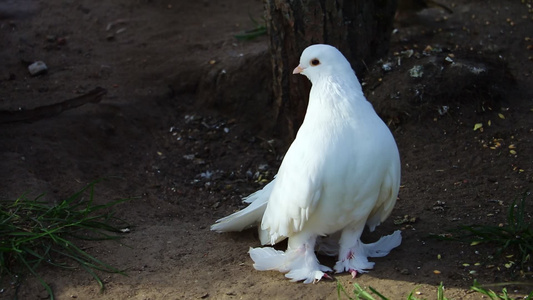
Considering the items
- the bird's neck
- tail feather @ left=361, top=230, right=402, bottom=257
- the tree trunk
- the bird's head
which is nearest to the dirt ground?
tail feather @ left=361, top=230, right=402, bottom=257

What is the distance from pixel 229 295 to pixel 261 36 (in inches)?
152

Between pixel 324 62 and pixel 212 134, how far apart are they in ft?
8.21

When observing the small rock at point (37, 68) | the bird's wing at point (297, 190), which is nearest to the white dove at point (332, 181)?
A: the bird's wing at point (297, 190)

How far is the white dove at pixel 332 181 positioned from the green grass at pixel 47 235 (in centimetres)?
102

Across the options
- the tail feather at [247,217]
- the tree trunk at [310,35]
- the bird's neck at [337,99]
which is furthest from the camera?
the tree trunk at [310,35]

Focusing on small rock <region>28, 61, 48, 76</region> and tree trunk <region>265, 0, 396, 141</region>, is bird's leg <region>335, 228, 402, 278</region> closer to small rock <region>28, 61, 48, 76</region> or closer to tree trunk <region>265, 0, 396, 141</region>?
tree trunk <region>265, 0, 396, 141</region>

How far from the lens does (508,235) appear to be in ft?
13.5

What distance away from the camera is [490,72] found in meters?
5.72

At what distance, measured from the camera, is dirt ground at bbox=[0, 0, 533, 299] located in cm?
412

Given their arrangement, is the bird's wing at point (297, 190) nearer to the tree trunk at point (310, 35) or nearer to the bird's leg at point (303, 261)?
the bird's leg at point (303, 261)

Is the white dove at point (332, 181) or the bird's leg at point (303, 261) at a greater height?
the white dove at point (332, 181)

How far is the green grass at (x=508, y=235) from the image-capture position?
3992mm

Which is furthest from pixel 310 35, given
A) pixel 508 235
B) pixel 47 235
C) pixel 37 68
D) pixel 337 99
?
pixel 37 68

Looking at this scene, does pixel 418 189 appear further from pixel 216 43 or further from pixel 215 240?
pixel 216 43
